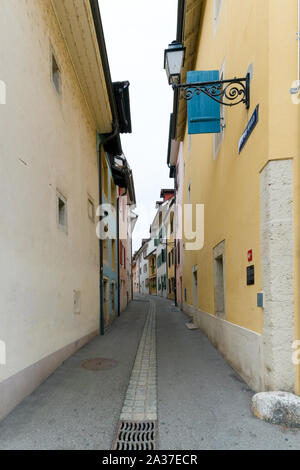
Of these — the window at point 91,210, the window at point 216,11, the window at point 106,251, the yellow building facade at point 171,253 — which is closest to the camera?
the window at point 216,11

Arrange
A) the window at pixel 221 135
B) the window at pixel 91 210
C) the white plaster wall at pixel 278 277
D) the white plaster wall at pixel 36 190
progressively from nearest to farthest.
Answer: the white plaster wall at pixel 278 277 < the white plaster wall at pixel 36 190 < the window at pixel 221 135 < the window at pixel 91 210

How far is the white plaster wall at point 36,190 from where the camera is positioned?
408 centimetres

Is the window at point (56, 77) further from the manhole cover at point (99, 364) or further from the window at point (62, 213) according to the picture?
the manhole cover at point (99, 364)

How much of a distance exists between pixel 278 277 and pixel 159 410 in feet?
7.43

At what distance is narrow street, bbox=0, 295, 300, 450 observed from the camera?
3150mm

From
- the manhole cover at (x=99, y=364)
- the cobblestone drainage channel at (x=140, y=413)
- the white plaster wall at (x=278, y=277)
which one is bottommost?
the manhole cover at (x=99, y=364)

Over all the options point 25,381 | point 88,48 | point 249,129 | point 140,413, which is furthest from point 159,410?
point 88,48

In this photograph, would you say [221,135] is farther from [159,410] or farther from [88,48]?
[159,410]

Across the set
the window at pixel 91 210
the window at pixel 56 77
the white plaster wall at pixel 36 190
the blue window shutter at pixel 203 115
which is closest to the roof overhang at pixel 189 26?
the blue window shutter at pixel 203 115

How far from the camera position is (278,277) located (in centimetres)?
380

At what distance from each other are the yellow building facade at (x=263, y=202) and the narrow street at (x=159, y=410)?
1.64 feet

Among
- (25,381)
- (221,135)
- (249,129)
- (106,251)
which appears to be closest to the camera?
(25,381)
